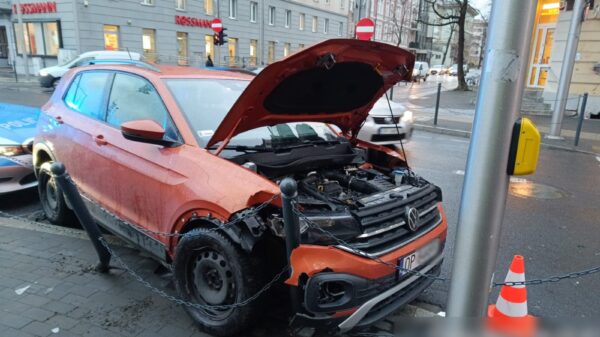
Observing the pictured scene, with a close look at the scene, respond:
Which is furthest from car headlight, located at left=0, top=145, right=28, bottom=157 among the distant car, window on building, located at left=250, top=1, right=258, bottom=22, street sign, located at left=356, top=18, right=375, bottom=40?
window on building, located at left=250, top=1, right=258, bottom=22

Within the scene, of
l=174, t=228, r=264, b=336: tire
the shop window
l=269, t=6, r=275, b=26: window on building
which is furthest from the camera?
l=269, t=6, r=275, b=26: window on building

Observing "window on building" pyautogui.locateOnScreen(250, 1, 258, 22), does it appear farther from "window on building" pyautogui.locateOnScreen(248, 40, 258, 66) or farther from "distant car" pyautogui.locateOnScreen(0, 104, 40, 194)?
"distant car" pyautogui.locateOnScreen(0, 104, 40, 194)

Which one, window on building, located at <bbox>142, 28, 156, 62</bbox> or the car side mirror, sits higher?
window on building, located at <bbox>142, 28, 156, 62</bbox>

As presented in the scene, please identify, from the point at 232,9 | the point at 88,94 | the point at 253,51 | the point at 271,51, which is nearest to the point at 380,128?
the point at 88,94

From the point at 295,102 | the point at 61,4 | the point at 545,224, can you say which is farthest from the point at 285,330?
the point at 61,4

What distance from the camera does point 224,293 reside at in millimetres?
2861

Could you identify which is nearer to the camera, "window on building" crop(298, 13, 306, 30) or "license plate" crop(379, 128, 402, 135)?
"license plate" crop(379, 128, 402, 135)

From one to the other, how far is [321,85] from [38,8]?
28613 mm

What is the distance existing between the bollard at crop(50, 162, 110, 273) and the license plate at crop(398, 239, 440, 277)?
97.7 inches

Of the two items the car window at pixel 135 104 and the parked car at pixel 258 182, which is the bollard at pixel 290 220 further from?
the car window at pixel 135 104

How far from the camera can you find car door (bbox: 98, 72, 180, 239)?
3250mm

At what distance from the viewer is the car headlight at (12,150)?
5.23 metres

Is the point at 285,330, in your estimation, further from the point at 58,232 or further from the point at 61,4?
the point at 61,4

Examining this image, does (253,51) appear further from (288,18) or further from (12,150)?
(12,150)
